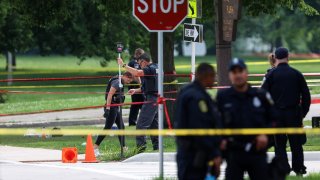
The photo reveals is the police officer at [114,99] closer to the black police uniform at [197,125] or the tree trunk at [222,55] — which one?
the tree trunk at [222,55]

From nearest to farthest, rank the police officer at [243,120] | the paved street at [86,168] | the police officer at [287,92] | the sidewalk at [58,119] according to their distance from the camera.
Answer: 1. the police officer at [243,120]
2. the police officer at [287,92]
3. the paved street at [86,168]
4. the sidewalk at [58,119]

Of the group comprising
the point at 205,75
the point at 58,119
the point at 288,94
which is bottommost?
the point at 58,119

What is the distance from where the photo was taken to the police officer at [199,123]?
387 inches

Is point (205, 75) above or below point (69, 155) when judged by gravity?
above

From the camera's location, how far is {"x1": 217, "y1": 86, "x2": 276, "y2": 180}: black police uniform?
10.3 m

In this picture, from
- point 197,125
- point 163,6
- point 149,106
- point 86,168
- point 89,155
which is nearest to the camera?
point 197,125

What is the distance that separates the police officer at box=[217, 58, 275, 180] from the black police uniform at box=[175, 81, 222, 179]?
0.79ft

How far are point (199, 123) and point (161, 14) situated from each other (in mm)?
3970

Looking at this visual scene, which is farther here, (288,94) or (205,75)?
(288,94)

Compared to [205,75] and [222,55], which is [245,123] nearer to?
[205,75]

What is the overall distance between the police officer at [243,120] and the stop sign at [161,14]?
337cm

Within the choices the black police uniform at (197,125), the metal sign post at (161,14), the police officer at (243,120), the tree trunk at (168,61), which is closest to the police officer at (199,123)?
the black police uniform at (197,125)

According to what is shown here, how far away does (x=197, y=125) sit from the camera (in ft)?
32.6

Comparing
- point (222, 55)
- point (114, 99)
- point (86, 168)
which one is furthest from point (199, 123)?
point (222, 55)
